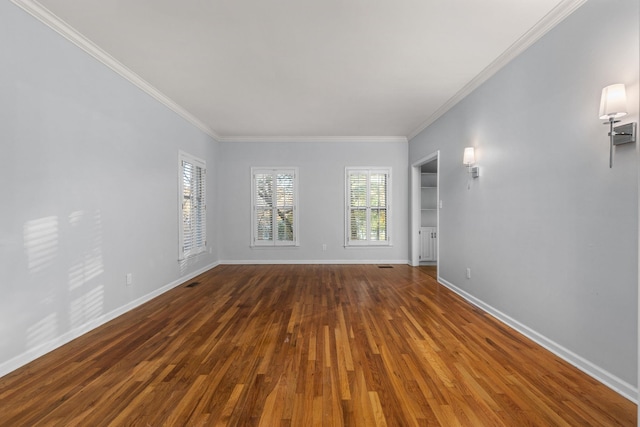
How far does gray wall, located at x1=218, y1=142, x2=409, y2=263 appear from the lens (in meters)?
6.67

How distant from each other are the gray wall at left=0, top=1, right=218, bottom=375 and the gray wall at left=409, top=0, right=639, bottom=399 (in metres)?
4.16

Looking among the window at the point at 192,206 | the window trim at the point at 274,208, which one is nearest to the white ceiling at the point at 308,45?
the window at the point at 192,206

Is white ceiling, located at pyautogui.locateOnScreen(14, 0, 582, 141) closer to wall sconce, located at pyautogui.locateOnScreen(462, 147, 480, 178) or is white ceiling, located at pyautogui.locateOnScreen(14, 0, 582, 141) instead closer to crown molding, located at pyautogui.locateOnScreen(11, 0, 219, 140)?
crown molding, located at pyautogui.locateOnScreen(11, 0, 219, 140)

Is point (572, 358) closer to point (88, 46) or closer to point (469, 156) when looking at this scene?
point (469, 156)

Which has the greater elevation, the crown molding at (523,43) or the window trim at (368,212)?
the crown molding at (523,43)

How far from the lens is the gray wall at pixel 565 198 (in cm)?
195

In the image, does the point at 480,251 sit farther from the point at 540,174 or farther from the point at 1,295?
the point at 1,295

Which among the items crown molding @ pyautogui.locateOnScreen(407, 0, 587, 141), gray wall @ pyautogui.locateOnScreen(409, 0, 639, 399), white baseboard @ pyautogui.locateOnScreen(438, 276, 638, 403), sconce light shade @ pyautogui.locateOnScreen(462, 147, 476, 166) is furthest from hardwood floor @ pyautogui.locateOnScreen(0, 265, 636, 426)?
crown molding @ pyautogui.locateOnScreen(407, 0, 587, 141)

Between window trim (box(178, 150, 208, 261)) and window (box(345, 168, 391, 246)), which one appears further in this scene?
window (box(345, 168, 391, 246))

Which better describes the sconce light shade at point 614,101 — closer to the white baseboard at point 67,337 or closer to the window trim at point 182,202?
the white baseboard at point 67,337

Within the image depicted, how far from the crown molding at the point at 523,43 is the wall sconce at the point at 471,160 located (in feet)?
2.58

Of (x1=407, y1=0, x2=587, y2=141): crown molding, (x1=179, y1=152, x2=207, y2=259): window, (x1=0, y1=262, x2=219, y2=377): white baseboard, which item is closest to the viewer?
(x1=0, y1=262, x2=219, y2=377): white baseboard

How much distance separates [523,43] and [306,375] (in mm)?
3455

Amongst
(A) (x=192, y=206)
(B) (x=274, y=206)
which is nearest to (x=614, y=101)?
(A) (x=192, y=206)
